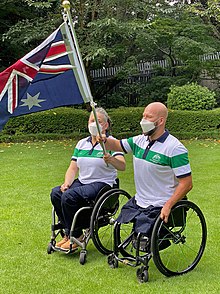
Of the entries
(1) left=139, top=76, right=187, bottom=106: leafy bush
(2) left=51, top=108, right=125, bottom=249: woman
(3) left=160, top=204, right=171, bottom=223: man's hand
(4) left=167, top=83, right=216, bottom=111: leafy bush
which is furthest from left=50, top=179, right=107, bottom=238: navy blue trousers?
(1) left=139, top=76, right=187, bottom=106: leafy bush

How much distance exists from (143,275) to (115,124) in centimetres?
1091

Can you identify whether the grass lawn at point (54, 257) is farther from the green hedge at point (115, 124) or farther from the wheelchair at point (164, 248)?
the green hedge at point (115, 124)

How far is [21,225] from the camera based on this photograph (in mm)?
5578

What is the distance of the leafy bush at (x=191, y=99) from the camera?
15.1 metres

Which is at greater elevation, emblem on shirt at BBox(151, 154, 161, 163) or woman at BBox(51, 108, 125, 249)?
emblem on shirt at BBox(151, 154, 161, 163)

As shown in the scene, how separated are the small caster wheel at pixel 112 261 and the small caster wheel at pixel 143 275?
33 cm

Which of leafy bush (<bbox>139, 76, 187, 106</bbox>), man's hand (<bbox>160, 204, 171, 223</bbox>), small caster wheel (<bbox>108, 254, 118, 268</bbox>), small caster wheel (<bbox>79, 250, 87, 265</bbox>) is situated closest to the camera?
man's hand (<bbox>160, 204, 171, 223</bbox>)

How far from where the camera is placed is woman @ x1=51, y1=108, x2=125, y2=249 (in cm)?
441

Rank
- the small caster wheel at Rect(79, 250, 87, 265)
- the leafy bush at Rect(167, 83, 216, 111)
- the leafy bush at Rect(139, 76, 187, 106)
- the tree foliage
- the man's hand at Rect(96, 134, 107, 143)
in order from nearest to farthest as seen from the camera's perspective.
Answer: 1. the man's hand at Rect(96, 134, 107, 143)
2. the small caster wheel at Rect(79, 250, 87, 265)
3. the tree foliage
4. the leafy bush at Rect(167, 83, 216, 111)
5. the leafy bush at Rect(139, 76, 187, 106)

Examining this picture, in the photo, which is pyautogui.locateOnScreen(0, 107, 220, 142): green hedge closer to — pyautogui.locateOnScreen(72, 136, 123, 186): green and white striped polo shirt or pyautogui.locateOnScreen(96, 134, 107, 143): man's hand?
pyautogui.locateOnScreen(72, 136, 123, 186): green and white striped polo shirt

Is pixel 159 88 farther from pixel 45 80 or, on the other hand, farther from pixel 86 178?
pixel 45 80

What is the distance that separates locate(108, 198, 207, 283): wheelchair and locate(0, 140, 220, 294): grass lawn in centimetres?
9

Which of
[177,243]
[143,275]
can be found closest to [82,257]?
[143,275]

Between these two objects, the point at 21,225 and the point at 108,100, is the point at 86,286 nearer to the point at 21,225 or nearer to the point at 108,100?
the point at 21,225
